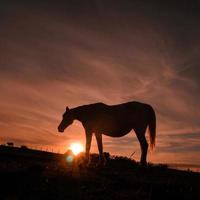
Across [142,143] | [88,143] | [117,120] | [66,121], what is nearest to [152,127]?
[142,143]

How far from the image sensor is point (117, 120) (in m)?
19.5

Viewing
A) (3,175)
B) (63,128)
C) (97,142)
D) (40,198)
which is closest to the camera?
(40,198)

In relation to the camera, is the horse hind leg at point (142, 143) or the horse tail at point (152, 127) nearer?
the horse hind leg at point (142, 143)

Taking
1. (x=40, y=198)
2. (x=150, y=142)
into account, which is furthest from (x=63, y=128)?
(x=40, y=198)

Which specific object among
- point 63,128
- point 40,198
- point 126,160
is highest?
point 63,128

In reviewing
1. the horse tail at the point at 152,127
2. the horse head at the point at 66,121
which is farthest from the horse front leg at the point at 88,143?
the horse tail at the point at 152,127

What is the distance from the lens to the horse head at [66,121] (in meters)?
A: 21.5

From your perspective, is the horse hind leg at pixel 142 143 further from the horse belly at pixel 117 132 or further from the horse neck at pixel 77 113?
the horse neck at pixel 77 113

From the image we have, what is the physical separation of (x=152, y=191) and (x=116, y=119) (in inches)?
437

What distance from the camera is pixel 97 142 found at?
19.3m

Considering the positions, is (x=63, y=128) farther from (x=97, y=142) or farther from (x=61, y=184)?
(x=61, y=184)

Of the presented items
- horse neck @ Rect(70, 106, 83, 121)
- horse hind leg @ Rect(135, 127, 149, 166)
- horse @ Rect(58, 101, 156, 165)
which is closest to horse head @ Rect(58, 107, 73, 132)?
horse neck @ Rect(70, 106, 83, 121)

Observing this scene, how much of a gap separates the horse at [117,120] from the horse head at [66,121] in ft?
3.46

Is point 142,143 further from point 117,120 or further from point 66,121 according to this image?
point 66,121
